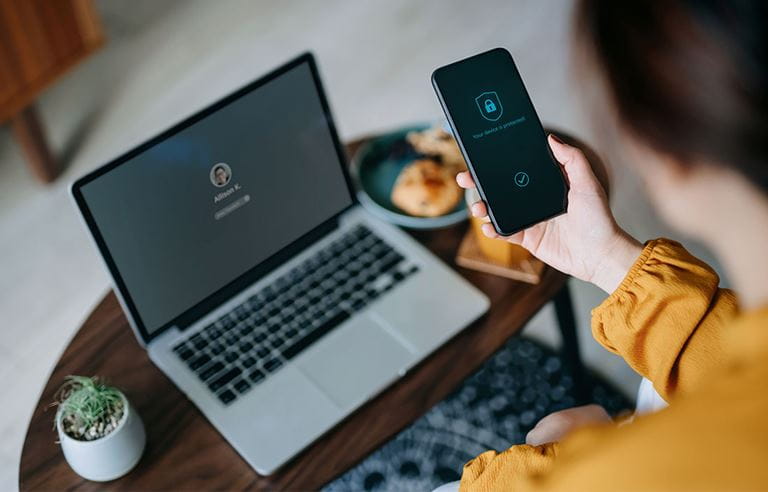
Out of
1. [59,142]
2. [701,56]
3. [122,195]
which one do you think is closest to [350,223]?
[122,195]

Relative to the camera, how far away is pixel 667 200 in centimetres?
66

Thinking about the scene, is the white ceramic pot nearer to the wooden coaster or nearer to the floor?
the wooden coaster

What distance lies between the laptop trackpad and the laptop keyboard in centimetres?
2

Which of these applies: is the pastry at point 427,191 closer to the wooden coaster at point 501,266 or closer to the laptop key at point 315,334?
the wooden coaster at point 501,266

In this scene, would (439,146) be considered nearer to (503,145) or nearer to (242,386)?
(503,145)

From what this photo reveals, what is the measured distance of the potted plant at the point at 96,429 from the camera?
3.27 ft

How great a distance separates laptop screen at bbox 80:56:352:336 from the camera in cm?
106

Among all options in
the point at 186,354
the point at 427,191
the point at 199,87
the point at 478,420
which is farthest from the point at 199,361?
the point at 199,87

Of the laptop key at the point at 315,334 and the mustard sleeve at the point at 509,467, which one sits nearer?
the mustard sleeve at the point at 509,467

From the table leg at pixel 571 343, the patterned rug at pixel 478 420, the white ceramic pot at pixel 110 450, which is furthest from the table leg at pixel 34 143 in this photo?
the table leg at pixel 571 343

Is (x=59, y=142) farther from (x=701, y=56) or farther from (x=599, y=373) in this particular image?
(x=701, y=56)

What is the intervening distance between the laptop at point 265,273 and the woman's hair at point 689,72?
0.61 m

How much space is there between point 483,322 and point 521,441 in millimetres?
452

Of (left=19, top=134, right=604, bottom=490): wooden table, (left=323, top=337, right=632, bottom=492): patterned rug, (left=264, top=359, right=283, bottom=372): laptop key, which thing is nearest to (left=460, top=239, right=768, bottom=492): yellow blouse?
(left=19, top=134, right=604, bottom=490): wooden table
